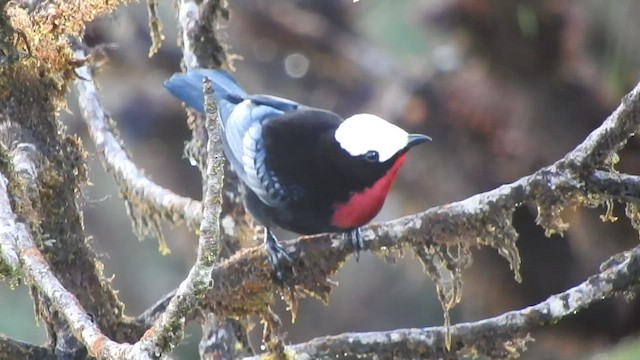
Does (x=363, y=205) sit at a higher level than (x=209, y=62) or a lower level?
lower

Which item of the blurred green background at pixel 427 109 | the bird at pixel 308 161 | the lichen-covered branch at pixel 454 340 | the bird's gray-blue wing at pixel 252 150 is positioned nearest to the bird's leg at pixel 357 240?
the bird at pixel 308 161

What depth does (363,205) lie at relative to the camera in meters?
3.13

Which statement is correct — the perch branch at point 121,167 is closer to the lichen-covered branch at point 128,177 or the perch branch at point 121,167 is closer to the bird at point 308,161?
the lichen-covered branch at point 128,177

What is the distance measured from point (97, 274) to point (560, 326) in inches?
129

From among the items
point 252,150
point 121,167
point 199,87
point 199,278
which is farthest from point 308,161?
point 199,278

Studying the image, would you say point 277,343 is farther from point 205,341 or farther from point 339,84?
point 339,84

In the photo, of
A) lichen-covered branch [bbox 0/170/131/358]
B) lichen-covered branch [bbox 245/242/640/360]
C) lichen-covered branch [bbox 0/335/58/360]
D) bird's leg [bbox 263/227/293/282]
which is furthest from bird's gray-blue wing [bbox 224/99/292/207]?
lichen-covered branch [bbox 0/170/131/358]

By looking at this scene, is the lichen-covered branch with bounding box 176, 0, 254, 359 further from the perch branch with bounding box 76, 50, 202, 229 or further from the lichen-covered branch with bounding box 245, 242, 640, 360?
the lichen-covered branch with bounding box 245, 242, 640, 360

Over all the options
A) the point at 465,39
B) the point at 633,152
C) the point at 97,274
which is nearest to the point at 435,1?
the point at 465,39

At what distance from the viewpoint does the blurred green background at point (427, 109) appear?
496 centimetres

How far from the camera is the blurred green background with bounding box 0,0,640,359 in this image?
4957 millimetres

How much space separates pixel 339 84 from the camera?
22.4ft

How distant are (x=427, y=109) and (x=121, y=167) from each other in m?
2.49

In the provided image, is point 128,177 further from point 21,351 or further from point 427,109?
point 427,109
